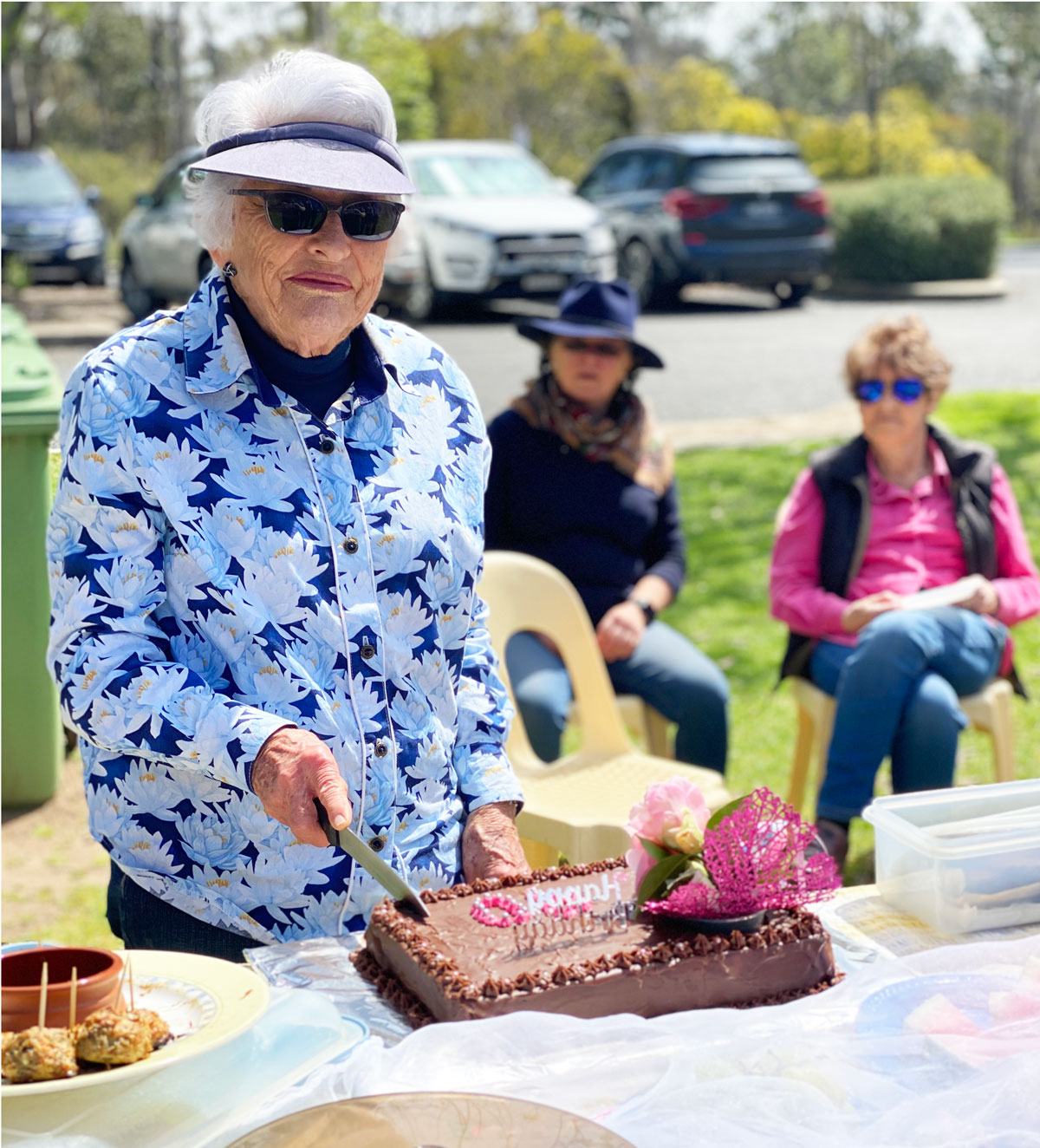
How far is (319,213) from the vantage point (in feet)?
6.50

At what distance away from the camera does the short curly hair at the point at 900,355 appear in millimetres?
4051

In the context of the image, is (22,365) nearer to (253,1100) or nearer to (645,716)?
(645,716)

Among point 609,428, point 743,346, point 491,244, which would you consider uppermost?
point 491,244

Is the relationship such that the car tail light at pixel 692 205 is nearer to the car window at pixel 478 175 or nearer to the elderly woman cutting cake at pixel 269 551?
the car window at pixel 478 175

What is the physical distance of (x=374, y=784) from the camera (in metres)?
2.04

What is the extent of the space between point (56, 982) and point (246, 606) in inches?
25.2

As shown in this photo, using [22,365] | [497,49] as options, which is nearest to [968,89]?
[497,49]

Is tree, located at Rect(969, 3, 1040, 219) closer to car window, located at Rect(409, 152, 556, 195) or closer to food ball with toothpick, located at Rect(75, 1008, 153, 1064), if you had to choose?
car window, located at Rect(409, 152, 556, 195)

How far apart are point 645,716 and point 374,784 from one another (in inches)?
88.7

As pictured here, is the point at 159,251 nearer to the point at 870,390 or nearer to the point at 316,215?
the point at 870,390

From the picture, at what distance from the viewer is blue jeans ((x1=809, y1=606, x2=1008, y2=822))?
151 inches

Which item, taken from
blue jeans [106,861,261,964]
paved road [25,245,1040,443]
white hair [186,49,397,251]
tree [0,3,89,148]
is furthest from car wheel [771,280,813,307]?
blue jeans [106,861,261,964]

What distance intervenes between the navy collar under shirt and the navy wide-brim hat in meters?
2.17

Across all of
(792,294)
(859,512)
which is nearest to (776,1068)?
(859,512)
